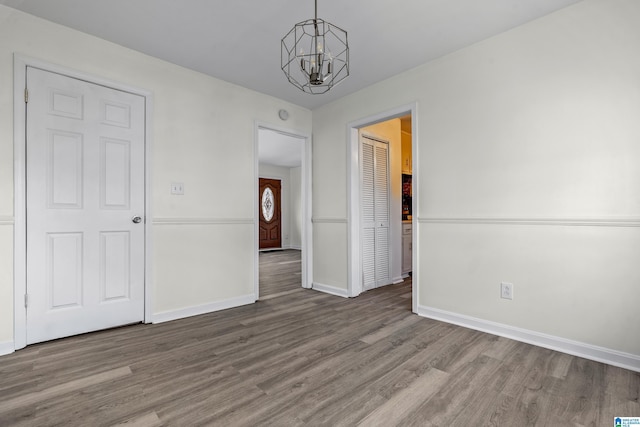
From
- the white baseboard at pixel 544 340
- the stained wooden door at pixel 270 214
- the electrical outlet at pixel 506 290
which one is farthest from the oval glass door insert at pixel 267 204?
the electrical outlet at pixel 506 290

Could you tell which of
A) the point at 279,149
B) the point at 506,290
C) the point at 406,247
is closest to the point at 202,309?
the point at 506,290

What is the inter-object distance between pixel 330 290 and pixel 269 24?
2887 millimetres

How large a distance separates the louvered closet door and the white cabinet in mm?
640

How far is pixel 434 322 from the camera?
2785 millimetres

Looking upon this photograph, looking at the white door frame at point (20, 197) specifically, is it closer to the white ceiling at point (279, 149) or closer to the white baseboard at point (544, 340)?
the white ceiling at point (279, 149)

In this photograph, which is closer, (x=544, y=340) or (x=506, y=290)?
(x=544, y=340)

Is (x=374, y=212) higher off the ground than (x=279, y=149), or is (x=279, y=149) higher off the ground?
(x=279, y=149)

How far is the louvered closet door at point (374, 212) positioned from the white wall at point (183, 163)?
132 cm

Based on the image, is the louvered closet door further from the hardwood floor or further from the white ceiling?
the white ceiling

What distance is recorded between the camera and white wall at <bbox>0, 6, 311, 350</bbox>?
7.19ft

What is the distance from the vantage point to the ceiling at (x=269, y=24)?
2.14 metres

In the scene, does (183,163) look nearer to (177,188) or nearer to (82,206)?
(177,188)

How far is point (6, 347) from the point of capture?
214cm

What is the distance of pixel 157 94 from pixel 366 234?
2696mm
